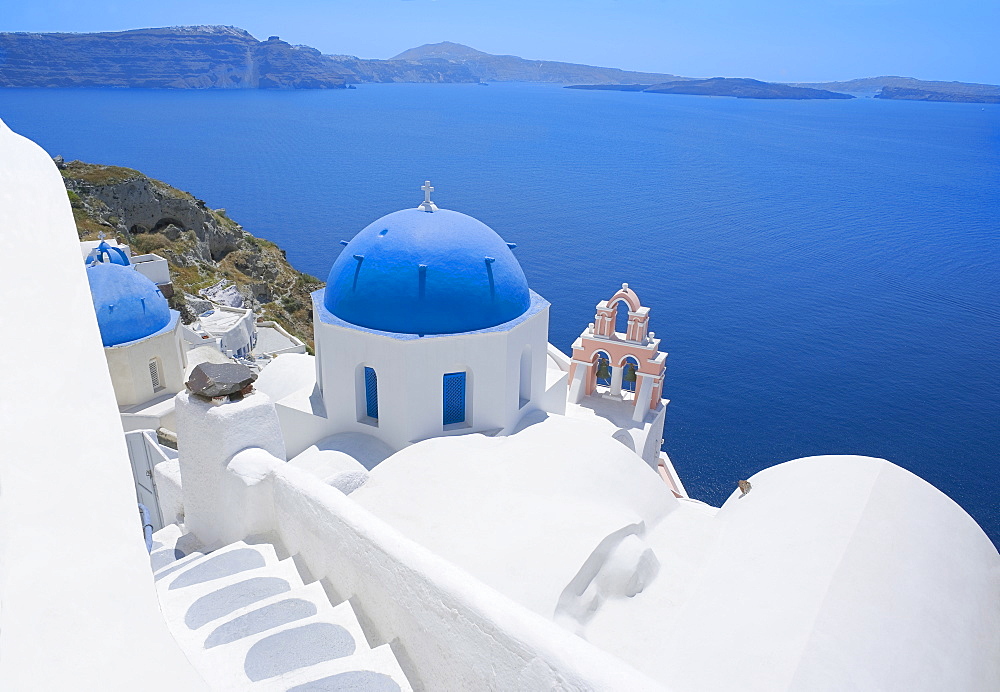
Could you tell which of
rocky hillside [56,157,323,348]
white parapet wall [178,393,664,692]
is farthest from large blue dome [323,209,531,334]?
rocky hillside [56,157,323,348]

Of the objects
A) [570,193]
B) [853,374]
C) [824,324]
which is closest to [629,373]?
[853,374]

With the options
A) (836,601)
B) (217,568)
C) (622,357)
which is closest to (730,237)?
(622,357)

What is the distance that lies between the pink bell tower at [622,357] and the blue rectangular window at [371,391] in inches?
273

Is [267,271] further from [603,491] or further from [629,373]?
[603,491]

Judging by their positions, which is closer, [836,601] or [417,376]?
[836,601]

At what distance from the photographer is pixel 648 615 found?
7.08 meters

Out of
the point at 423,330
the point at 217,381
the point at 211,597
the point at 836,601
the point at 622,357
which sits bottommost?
the point at 622,357

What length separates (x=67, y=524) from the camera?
2.83m

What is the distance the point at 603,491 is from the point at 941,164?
418ft

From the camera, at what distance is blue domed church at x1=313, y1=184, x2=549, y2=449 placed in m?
10.8

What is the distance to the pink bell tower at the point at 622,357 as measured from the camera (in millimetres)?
17094

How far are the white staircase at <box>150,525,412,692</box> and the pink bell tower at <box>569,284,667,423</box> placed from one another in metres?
12.1

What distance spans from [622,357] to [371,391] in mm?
7937

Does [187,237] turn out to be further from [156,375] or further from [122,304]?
[122,304]
